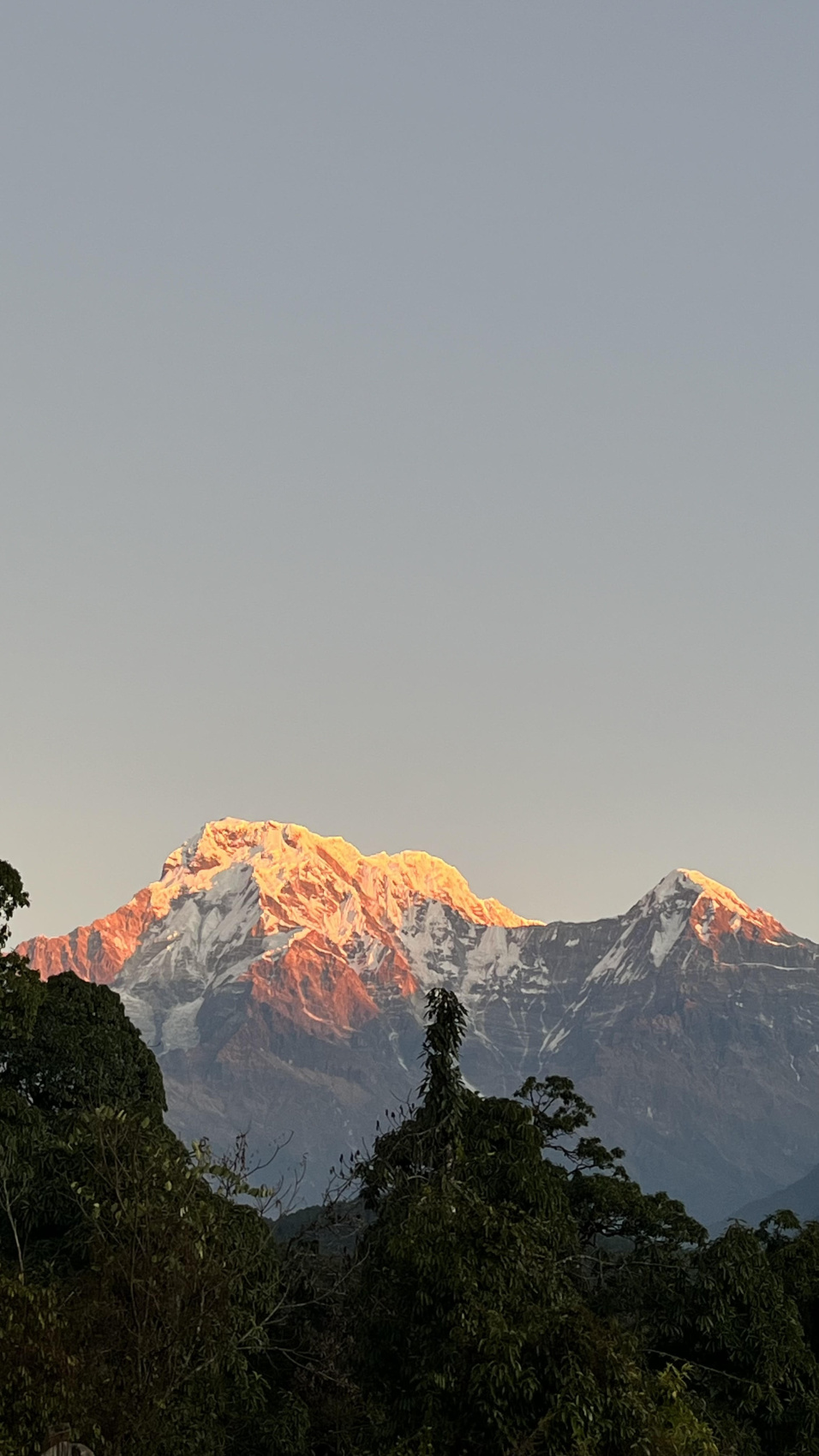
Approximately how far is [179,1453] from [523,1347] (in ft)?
28.6

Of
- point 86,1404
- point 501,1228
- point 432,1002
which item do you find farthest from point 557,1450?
point 432,1002

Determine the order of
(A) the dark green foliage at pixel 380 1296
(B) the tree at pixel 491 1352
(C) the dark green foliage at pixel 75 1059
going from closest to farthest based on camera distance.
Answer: (B) the tree at pixel 491 1352 → (A) the dark green foliage at pixel 380 1296 → (C) the dark green foliage at pixel 75 1059

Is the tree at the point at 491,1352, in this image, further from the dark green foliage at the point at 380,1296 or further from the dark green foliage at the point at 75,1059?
the dark green foliage at the point at 75,1059

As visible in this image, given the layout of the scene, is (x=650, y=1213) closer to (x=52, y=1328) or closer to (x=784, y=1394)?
(x=784, y=1394)

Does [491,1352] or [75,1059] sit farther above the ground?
[75,1059]

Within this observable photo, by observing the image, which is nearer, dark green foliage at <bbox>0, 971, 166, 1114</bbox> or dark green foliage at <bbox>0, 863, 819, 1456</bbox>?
dark green foliage at <bbox>0, 863, 819, 1456</bbox>

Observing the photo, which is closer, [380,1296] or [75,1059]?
[380,1296]

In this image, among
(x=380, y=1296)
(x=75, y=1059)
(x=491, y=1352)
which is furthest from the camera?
(x=75, y=1059)

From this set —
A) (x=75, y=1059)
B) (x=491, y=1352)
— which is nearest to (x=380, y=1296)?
(x=491, y=1352)

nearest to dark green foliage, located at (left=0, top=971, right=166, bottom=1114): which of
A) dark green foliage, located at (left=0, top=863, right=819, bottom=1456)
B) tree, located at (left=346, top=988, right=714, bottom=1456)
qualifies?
dark green foliage, located at (left=0, top=863, right=819, bottom=1456)

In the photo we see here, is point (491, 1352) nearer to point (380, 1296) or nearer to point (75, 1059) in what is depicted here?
point (380, 1296)

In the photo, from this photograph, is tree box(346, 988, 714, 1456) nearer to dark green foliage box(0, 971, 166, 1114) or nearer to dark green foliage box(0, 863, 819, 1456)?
dark green foliage box(0, 863, 819, 1456)

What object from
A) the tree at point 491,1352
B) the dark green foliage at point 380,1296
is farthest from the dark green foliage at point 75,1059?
the tree at point 491,1352

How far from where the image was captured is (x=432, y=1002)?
35.4m
